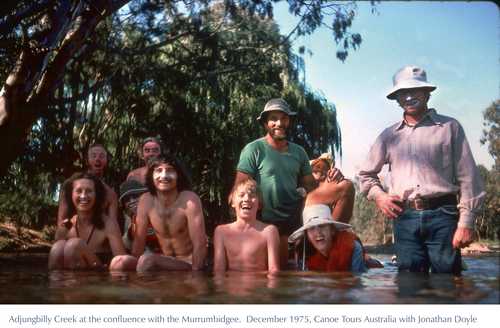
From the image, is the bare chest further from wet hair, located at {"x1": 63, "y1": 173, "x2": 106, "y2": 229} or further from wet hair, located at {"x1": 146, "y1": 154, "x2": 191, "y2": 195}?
wet hair, located at {"x1": 63, "y1": 173, "x2": 106, "y2": 229}

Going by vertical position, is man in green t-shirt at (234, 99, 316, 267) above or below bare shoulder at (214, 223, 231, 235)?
above

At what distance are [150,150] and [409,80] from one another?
1270 millimetres

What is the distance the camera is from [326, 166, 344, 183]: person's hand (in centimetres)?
289

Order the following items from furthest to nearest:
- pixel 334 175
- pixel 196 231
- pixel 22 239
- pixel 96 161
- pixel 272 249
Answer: pixel 22 239, pixel 334 175, pixel 96 161, pixel 196 231, pixel 272 249

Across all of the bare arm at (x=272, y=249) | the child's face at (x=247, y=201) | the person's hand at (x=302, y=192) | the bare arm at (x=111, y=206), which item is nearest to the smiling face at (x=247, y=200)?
the child's face at (x=247, y=201)

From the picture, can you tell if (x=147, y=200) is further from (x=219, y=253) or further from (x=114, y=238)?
(x=219, y=253)

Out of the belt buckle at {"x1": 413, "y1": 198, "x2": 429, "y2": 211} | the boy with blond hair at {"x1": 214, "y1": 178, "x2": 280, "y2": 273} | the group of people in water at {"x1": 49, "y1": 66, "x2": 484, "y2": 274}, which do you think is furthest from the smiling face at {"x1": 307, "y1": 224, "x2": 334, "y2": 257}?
the belt buckle at {"x1": 413, "y1": 198, "x2": 429, "y2": 211}

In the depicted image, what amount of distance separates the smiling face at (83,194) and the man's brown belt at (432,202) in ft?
4.38

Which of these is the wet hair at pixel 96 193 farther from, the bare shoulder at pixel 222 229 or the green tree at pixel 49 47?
the green tree at pixel 49 47

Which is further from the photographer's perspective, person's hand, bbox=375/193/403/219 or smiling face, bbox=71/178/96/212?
smiling face, bbox=71/178/96/212

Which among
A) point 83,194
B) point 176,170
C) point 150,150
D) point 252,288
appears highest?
point 150,150

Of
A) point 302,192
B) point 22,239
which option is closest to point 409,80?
point 302,192

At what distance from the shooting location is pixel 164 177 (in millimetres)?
2398
